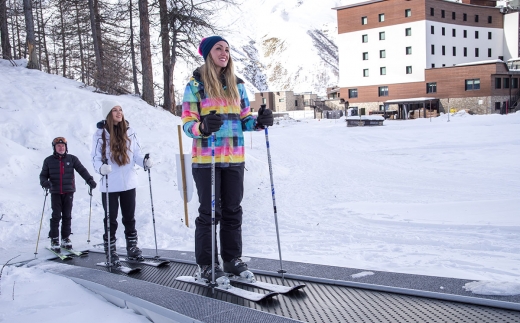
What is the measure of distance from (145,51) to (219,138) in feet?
46.2

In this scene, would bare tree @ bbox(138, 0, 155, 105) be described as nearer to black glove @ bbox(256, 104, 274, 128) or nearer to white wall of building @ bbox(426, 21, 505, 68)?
black glove @ bbox(256, 104, 274, 128)

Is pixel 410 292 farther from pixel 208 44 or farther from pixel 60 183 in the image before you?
pixel 60 183

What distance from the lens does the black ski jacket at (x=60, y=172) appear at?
6484mm

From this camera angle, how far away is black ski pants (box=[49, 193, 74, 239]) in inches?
257

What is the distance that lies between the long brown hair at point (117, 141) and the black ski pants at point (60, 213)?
207cm

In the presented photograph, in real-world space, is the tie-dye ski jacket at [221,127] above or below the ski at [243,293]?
above

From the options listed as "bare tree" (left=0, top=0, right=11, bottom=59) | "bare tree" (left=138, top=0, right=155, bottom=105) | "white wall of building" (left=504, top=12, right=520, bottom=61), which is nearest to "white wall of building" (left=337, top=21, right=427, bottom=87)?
"white wall of building" (left=504, top=12, right=520, bottom=61)

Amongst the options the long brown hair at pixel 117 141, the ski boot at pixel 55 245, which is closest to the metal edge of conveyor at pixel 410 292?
the long brown hair at pixel 117 141

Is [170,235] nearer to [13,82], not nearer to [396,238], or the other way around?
[396,238]

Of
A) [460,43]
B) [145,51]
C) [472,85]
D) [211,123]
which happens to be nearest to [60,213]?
[211,123]

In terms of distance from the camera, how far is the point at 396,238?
660cm

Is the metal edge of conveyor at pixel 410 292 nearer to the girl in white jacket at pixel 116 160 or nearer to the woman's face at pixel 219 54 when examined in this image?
the girl in white jacket at pixel 116 160

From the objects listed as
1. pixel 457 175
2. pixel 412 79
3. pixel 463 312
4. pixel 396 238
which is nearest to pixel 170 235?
pixel 396 238

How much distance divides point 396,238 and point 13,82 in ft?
45.7
